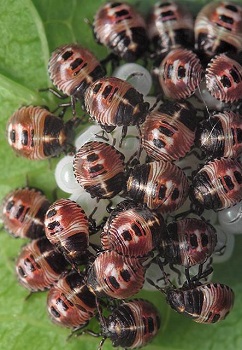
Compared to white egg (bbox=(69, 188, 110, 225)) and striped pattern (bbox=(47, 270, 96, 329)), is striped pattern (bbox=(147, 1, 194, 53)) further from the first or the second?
striped pattern (bbox=(47, 270, 96, 329))

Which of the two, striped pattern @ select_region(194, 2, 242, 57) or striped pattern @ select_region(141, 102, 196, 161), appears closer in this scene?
striped pattern @ select_region(141, 102, 196, 161)

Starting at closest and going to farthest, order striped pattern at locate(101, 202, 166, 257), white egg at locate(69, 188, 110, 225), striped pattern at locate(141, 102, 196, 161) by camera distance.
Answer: striped pattern at locate(101, 202, 166, 257) → striped pattern at locate(141, 102, 196, 161) → white egg at locate(69, 188, 110, 225)

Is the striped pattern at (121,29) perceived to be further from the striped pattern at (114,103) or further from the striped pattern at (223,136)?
Result: the striped pattern at (223,136)

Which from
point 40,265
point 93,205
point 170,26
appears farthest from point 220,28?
point 40,265

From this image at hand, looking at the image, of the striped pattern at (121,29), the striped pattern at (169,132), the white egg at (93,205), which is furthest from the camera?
the striped pattern at (121,29)

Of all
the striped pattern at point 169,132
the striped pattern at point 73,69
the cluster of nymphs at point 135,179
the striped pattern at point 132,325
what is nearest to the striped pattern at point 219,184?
the cluster of nymphs at point 135,179

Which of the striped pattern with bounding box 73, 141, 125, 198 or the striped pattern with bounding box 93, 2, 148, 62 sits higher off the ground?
the striped pattern with bounding box 93, 2, 148, 62

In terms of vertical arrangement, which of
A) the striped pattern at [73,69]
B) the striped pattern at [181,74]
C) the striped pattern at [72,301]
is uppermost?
the striped pattern at [73,69]

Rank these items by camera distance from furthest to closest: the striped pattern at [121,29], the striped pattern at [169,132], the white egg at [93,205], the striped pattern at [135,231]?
1. the striped pattern at [121,29]
2. the white egg at [93,205]
3. the striped pattern at [169,132]
4. the striped pattern at [135,231]

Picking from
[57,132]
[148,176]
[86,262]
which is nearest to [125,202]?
[148,176]

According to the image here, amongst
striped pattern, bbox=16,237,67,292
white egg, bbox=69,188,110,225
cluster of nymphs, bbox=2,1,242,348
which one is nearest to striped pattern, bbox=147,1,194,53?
cluster of nymphs, bbox=2,1,242,348

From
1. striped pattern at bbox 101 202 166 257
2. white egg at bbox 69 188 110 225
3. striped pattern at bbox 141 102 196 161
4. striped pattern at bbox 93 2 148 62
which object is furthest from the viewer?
striped pattern at bbox 93 2 148 62
